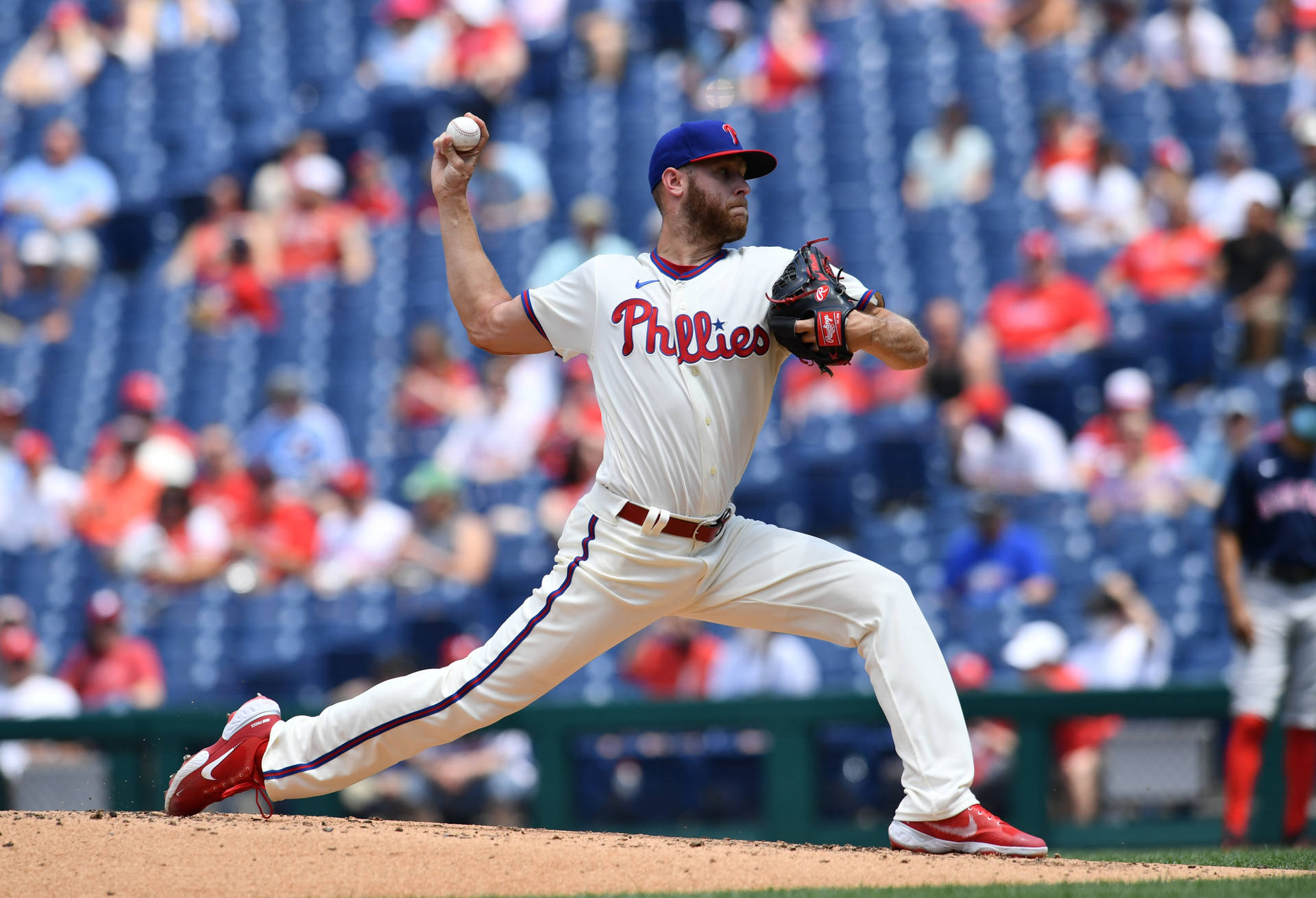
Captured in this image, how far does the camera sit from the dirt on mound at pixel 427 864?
3.25 metres

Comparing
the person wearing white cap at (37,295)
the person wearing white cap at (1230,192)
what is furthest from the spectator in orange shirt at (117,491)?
the person wearing white cap at (1230,192)

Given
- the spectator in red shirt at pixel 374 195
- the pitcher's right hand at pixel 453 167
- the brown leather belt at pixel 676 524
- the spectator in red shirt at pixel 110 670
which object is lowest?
the spectator in red shirt at pixel 110 670

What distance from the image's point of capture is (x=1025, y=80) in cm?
985

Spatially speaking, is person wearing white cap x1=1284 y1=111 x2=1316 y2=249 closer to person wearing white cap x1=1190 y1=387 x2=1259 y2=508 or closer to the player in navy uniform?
person wearing white cap x1=1190 y1=387 x2=1259 y2=508

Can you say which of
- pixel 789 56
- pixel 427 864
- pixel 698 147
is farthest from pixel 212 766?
pixel 789 56

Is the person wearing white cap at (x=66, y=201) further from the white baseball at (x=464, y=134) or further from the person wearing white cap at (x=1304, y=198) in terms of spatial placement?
the person wearing white cap at (x=1304, y=198)

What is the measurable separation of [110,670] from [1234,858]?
494 cm

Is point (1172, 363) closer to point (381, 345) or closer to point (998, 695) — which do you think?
point (998, 695)

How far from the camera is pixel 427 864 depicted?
11.4ft

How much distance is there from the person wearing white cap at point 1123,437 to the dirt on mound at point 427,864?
3.87 meters

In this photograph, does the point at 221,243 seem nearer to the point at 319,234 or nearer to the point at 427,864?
the point at 319,234

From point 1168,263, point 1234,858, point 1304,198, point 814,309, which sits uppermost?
point 1304,198

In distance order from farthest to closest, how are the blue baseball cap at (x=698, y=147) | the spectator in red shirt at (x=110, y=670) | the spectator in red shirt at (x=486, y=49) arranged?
the spectator in red shirt at (x=486, y=49)
the spectator in red shirt at (x=110, y=670)
the blue baseball cap at (x=698, y=147)

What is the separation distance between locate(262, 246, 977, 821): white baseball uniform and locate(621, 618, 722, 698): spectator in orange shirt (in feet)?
9.57
